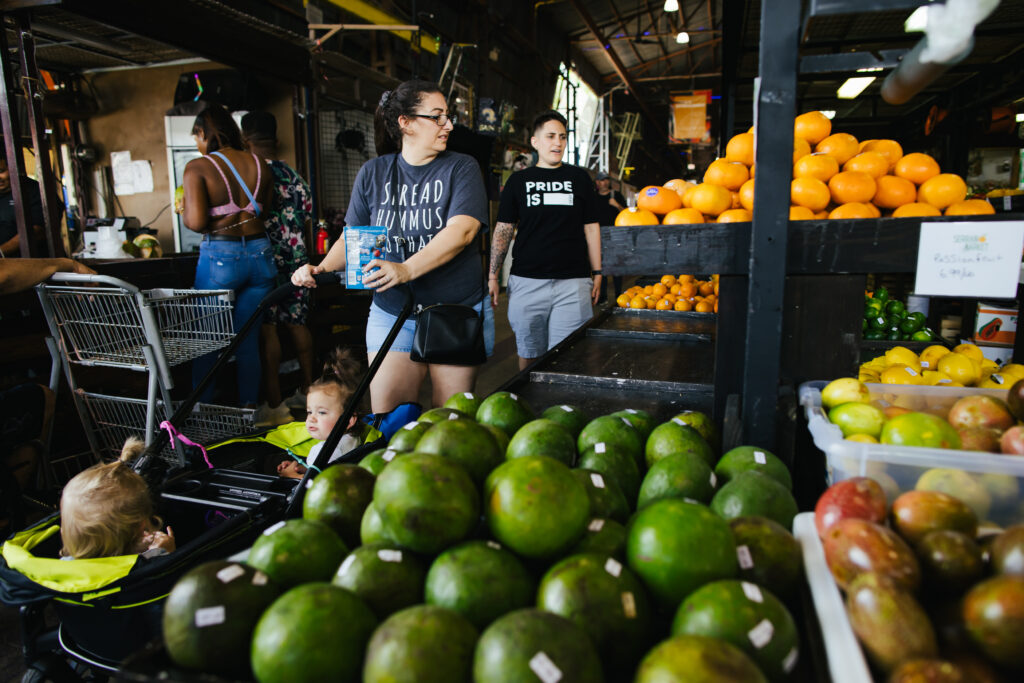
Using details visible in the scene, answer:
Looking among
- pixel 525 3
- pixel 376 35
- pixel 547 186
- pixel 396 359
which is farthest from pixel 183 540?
pixel 525 3

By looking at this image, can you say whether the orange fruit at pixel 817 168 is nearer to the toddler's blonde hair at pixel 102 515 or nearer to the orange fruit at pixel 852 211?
the orange fruit at pixel 852 211

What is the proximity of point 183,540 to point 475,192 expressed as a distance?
161cm

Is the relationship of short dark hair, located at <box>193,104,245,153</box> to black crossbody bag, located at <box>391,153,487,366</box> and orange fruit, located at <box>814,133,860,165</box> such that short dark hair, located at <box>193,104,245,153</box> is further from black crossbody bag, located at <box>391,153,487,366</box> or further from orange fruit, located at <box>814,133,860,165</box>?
orange fruit, located at <box>814,133,860,165</box>

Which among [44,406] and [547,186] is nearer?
[44,406]

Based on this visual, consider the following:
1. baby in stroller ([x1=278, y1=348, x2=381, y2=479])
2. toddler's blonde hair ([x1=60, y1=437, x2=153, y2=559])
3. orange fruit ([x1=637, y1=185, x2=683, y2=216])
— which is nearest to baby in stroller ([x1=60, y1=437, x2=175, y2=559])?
toddler's blonde hair ([x1=60, y1=437, x2=153, y2=559])

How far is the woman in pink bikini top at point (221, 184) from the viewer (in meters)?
3.75

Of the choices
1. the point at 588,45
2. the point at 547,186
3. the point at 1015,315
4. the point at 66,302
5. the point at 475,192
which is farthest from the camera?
the point at 588,45

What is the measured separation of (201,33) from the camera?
14.4ft

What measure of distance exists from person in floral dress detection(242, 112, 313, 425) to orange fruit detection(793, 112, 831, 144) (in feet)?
11.4

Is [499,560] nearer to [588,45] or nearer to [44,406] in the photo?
[44,406]

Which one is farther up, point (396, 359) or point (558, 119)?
point (558, 119)

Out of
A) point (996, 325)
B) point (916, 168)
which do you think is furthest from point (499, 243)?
point (996, 325)

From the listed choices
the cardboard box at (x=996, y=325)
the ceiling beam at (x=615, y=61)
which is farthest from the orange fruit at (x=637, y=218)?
the ceiling beam at (x=615, y=61)

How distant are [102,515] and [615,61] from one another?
42.7 ft
